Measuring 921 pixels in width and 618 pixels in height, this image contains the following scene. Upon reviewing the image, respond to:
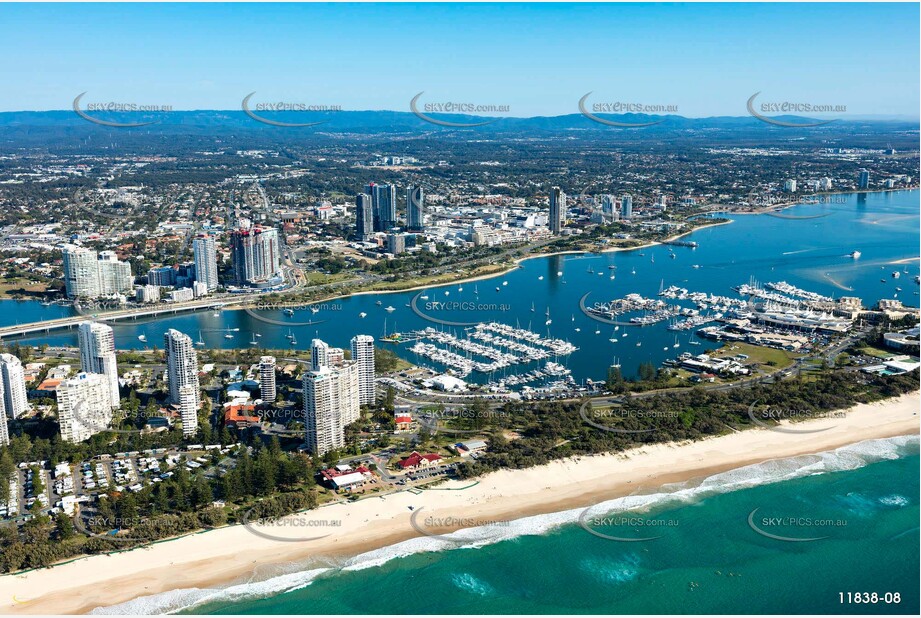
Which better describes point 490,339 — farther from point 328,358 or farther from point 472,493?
point 472,493

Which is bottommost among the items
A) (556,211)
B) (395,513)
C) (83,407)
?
(395,513)

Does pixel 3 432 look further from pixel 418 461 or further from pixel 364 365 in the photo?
pixel 418 461

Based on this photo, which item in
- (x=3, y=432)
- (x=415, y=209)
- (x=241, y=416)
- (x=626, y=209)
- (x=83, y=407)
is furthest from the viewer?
(x=626, y=209)

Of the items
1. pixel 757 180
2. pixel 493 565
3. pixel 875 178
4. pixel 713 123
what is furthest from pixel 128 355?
pixel 713 123

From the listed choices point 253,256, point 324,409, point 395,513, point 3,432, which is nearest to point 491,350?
point 324,409

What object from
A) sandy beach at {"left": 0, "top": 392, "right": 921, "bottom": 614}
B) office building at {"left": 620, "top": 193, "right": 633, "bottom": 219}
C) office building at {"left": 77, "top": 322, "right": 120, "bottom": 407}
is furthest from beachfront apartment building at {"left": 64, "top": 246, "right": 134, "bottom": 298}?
office building at {"left": 620, "top": 193, "right": 633, "bottom": 219}

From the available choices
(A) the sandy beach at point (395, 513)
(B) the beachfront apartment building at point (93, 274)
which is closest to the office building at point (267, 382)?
(A) the sandy beach at point (395, 513)

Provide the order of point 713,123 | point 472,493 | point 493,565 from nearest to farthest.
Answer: point 493,565, point 472,493, point 713,123
